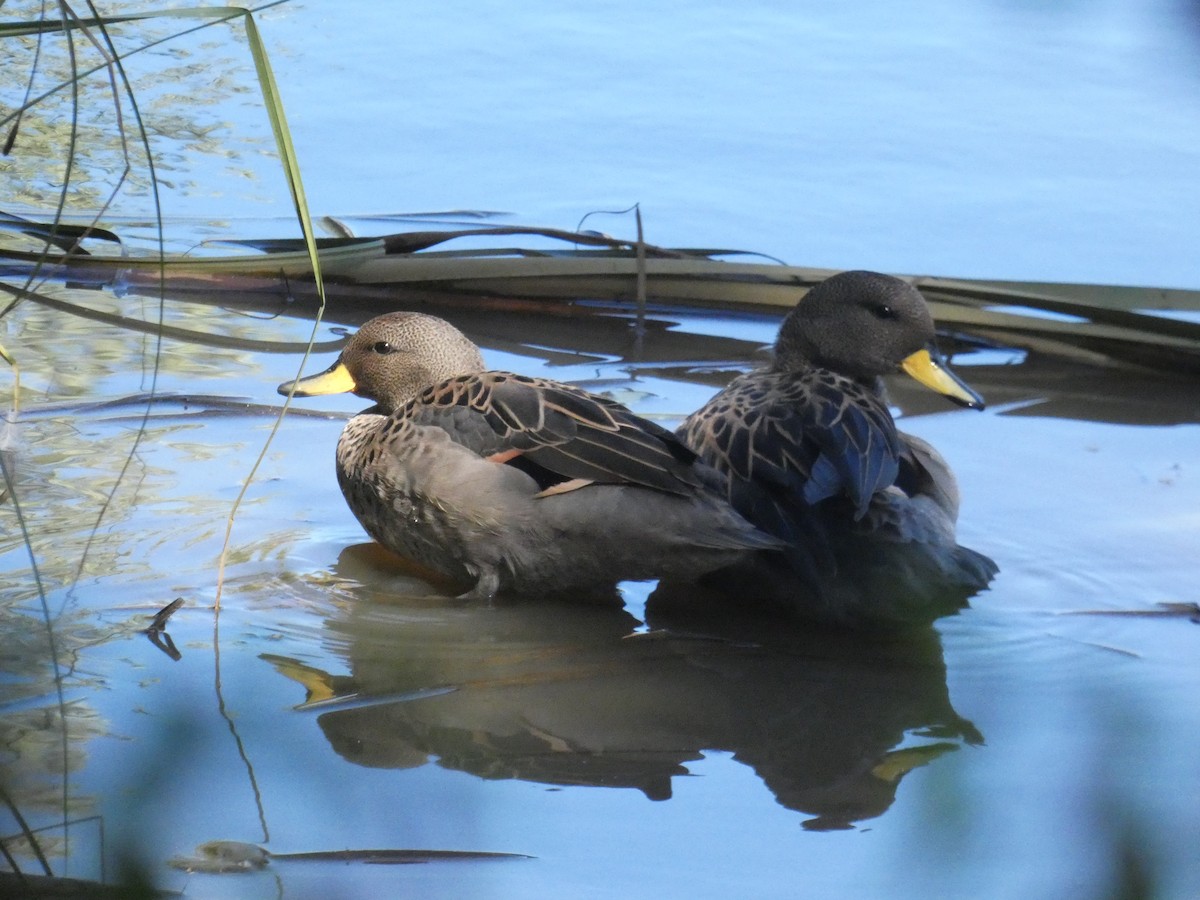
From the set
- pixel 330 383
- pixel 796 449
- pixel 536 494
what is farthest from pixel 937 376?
pixel 330 383

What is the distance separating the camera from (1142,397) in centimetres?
506

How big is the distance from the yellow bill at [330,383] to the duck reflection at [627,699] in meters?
0.81

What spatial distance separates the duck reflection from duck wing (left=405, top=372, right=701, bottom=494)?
35cm

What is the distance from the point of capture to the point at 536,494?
12.1ft

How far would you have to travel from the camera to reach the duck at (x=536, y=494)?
3594 millimetres

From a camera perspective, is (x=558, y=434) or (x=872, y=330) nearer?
(x=558, y=434)

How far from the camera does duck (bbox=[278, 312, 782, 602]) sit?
359cm

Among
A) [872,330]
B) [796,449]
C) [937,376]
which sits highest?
[872,330]

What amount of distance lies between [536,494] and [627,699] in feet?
2.10

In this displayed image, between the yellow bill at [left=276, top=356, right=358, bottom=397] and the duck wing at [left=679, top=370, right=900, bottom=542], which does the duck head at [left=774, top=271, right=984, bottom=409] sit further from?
the yellow bill at [left=276, top=356, right=358, bottom=397]

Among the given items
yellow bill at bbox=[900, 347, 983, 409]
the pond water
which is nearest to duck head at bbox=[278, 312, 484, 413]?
the pond water

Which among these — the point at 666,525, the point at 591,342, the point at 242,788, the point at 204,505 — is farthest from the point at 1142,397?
the point at 242,788

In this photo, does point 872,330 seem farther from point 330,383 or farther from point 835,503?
point 330,383

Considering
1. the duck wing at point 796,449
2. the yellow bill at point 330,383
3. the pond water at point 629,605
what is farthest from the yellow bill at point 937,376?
the yellow bill at point 330,383
